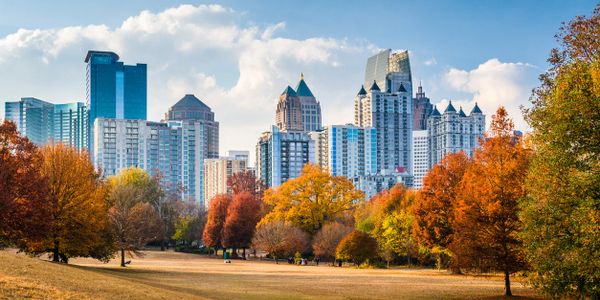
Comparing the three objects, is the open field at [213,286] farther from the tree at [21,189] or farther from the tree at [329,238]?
the tree at [329,238]

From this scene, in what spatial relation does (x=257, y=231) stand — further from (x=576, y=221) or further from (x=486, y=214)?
(x=576, y=221)

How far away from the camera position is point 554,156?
30266mm

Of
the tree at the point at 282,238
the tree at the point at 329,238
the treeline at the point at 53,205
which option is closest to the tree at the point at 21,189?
the treeline at the point at 53,205

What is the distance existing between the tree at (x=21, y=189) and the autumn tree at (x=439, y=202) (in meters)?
31.7

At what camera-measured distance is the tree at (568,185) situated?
28.4m

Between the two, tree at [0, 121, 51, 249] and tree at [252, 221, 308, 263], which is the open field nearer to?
tree at [0, 121, 51, 249]

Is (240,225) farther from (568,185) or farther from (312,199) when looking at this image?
(568,185)

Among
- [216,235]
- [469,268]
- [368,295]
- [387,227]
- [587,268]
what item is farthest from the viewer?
[216,235]

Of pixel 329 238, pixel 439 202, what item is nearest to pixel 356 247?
pixel 329 238

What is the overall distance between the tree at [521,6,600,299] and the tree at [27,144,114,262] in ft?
113

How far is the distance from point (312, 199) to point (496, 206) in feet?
170

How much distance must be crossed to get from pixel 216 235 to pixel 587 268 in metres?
83.1

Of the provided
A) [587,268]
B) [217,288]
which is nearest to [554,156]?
[587,268]

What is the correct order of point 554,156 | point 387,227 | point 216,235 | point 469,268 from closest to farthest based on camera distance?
point 554,156
point 469,268
point 387,227
point 216,235
